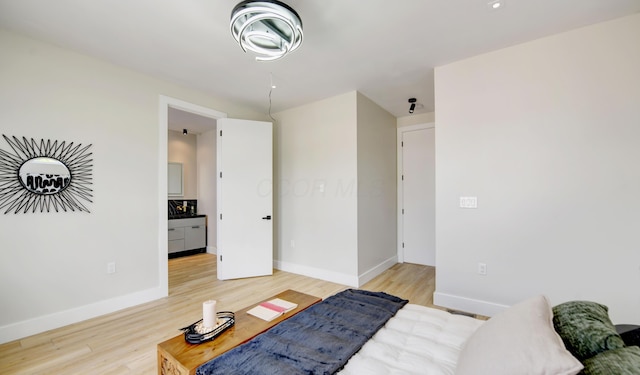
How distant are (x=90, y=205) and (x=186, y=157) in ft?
10.3

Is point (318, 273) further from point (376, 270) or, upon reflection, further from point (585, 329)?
point (585, 329)

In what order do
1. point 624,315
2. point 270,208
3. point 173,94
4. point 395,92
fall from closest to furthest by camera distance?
point 624,315, point 173,94, point 395,92, point 270,208

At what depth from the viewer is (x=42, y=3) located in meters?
1.94

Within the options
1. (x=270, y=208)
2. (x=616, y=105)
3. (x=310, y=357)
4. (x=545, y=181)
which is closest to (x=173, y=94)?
(x=270, y=208)

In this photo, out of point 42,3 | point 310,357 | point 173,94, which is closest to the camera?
point 310,357

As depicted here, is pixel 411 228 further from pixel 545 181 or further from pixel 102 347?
pixel 102 347

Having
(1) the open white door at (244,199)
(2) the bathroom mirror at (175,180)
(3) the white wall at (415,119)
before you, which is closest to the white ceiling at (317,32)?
(1) the open white door at (244,199)

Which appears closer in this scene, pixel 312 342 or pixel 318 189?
pixel 312 342

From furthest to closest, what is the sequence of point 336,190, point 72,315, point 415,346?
point 336,190 → point 72,315 → point 415,346

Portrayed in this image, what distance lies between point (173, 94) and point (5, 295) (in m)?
2.50

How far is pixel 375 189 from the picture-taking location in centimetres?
409

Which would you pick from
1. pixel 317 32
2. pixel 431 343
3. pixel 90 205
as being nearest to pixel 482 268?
pixel 431 343

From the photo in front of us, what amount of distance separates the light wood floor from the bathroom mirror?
179 cm

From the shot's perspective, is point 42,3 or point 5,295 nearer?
point 42,3
